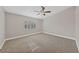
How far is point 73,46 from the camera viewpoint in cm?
161

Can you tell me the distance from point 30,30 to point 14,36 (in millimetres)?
253

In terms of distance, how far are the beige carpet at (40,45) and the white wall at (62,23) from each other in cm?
9

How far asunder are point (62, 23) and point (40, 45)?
1.53ft

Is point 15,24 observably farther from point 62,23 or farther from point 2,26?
point 62,23

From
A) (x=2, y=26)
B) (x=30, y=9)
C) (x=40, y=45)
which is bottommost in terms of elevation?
(x=40, y=45)

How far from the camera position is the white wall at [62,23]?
161 centimetres

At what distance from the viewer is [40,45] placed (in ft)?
5.34

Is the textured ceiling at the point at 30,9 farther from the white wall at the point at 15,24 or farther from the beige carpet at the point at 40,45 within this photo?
the beige carpet at the point at 40,45

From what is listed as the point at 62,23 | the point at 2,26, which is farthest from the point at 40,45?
the point at 2,26

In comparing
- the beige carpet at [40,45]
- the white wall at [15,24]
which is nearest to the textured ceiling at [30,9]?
the white wall at [15,24]

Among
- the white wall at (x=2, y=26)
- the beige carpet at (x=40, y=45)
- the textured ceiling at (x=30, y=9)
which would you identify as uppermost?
the textured ceiling at (x=30, y=9)
